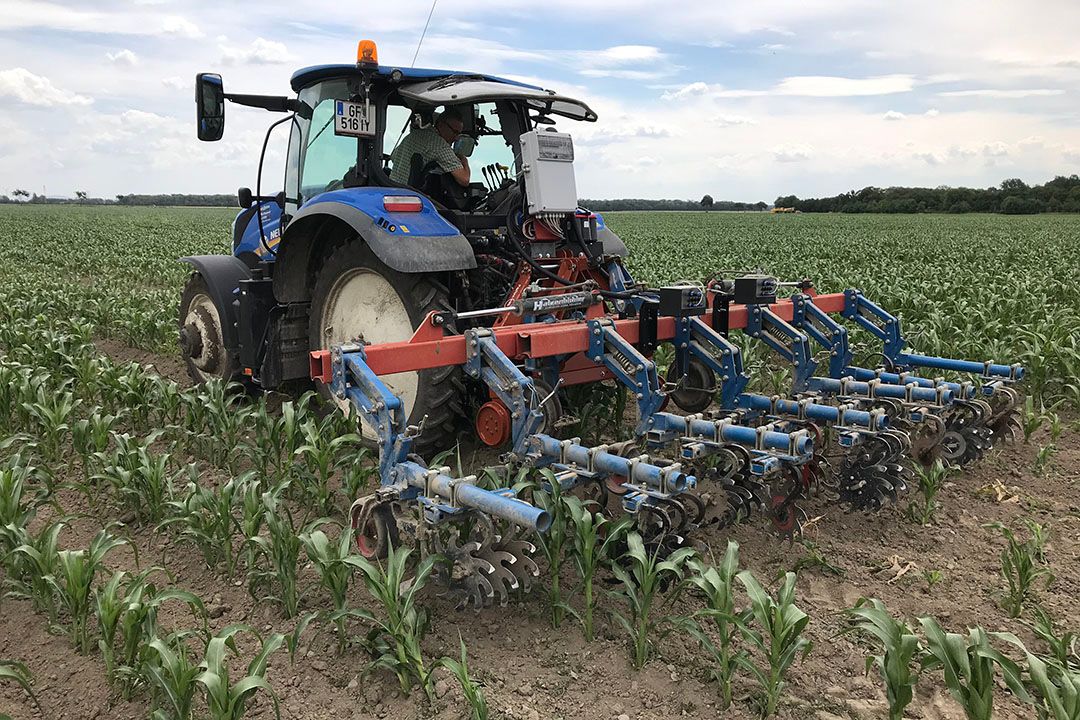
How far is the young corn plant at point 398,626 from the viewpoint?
2.71 m

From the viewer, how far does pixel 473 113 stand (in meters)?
5.48

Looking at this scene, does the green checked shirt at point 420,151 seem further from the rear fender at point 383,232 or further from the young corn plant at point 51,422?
the young corn plant at point 51,422

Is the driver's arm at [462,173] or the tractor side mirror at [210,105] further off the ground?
the tractor side mirror at [210,105]

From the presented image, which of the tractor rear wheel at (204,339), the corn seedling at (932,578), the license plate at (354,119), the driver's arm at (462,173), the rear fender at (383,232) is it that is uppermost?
the license plate at (354,119)

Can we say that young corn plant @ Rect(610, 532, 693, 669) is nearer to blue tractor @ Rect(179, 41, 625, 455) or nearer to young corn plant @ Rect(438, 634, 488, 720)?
young corn plant @ Rect(438, 634, 488, 720)

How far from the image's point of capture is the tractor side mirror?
509 cm

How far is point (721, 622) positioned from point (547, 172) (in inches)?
126

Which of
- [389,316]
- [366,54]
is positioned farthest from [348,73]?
[389,316]

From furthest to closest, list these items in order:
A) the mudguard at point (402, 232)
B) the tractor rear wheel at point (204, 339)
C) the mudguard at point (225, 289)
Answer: the tractor rear wheel at point (204, 339) → the mudguard at point (225, 289) → the mudguard at point (402, 232)

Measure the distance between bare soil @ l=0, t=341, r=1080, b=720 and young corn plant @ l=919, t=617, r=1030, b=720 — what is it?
0.36 metres

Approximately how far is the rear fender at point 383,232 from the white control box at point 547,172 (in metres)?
0.66

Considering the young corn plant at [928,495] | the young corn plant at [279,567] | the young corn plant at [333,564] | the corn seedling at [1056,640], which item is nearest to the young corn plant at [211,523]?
the young corn plant at [279,567]

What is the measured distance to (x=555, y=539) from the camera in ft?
10.5

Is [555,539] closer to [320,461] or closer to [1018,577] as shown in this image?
[320,461]
